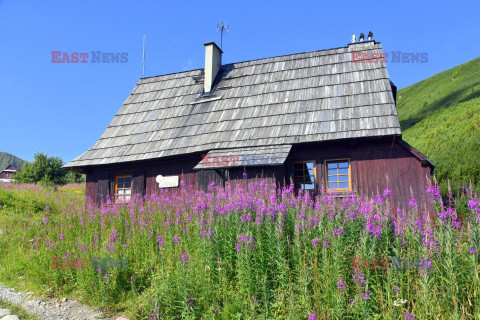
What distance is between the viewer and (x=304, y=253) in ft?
15.4

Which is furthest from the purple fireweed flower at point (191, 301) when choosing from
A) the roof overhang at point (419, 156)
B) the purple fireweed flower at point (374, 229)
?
the roof overhang at point (419, 156)

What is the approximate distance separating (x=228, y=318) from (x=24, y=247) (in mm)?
5473

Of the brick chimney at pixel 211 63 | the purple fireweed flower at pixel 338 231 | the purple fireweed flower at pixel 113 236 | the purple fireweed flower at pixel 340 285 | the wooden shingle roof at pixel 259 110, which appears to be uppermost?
the brick chimney at pixel 211 63

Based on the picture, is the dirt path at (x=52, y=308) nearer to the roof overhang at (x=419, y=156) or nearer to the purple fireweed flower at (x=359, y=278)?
the purple fireweed flower at (x=359, y=278)

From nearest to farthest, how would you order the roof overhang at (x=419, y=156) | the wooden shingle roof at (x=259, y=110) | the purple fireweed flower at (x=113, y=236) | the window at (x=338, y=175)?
the purple fireweed flower at (x=113, y=236), the roof overhang at (x=419, y=156), the window at (x=338, y=175), the wooden shingle roof at (x=259, y=110)

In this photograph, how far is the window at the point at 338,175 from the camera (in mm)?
10141

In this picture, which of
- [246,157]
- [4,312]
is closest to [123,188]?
[246,157]

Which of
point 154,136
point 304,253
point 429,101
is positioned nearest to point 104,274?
point 304,253

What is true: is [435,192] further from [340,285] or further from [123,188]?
[123,188]

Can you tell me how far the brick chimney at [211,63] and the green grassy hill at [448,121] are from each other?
936 cm

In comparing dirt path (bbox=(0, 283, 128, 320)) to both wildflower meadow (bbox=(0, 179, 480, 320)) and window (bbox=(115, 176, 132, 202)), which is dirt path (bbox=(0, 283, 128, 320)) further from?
window (bbox=(115, 176, 132, 202))

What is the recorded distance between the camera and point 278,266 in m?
4.52

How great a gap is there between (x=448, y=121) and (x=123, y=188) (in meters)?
22.8

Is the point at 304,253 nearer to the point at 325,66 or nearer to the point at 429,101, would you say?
the point at 325,66
